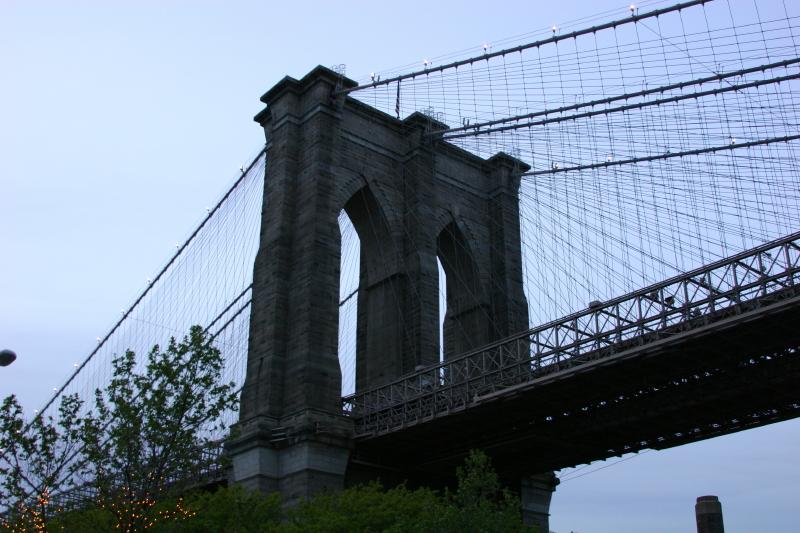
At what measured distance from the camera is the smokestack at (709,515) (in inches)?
2404

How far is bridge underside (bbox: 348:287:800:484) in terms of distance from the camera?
1215 inches

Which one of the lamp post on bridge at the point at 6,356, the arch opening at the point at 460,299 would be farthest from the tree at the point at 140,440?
the arch opening at the point at 460,299

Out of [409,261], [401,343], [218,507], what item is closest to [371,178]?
[409,261]

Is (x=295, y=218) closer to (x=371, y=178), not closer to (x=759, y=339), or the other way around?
(x=371, y=178)

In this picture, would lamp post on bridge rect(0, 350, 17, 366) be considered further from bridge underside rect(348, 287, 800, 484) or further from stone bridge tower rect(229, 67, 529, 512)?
stone bridge tower rect(229, 67, 529, 512)

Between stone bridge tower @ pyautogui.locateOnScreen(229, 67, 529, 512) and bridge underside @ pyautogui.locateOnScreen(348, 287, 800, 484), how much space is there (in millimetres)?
3318

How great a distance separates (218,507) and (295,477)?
7377 millimetres

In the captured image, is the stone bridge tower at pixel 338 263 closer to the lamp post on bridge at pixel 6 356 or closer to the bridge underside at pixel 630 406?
the bridge underside at pixel 630 406

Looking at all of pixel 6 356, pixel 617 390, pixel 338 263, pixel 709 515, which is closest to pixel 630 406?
pixel 617 390

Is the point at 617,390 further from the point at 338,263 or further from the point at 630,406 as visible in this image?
the point at 338,263

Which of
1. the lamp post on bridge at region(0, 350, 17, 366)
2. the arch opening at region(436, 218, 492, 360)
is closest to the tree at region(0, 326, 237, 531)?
the lamp post on bridge at region(0, 350, 17, 366)

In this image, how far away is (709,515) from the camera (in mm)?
61312

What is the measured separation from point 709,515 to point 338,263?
3198 cm

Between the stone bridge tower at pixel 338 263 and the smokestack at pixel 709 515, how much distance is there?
19326 millimetres
